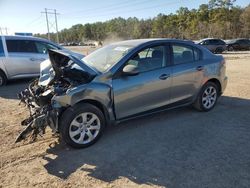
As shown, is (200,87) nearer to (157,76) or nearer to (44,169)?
(157,76)

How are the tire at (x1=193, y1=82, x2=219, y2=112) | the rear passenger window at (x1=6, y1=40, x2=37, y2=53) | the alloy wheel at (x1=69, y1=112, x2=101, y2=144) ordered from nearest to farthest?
the alloy wheel at (x1=69, y1=112, x2=101, y2=144) → the tire at (x1=193, y1=82, x2=219, y2=112) → the rear passenger window at (x1=6, y1=40, x2=37, y2=53)

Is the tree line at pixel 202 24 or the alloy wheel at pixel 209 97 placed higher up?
the tree line at pixel 202 24

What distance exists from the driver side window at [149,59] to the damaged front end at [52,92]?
857 mm

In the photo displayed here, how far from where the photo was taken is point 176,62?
5.15m

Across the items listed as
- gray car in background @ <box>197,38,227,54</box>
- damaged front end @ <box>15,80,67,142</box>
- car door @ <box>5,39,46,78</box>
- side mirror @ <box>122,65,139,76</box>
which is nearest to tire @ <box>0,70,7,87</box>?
car door @ <box>5,39,46,78</box>

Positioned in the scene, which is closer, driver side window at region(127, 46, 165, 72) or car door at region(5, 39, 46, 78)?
driver side window at region(127, 46, 165, 72)

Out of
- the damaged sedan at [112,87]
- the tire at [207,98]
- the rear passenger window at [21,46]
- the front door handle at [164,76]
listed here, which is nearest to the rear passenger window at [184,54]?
the damaged sedan at [112,87]

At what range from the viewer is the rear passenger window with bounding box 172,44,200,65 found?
5184 mm

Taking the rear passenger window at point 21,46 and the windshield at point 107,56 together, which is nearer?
the windshield at point 107,56

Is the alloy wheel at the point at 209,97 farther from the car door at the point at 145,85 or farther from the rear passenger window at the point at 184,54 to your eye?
the car door at the point at 145,85

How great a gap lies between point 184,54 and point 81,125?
259 centimetres

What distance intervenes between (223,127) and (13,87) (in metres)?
7.08

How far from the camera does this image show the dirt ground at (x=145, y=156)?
3.31 m

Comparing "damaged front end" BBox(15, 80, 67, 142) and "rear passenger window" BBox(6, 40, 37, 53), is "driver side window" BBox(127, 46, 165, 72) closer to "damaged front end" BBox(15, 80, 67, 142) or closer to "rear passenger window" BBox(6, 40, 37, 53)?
"damaged front end" BBox(15, 80, 67, 142)
